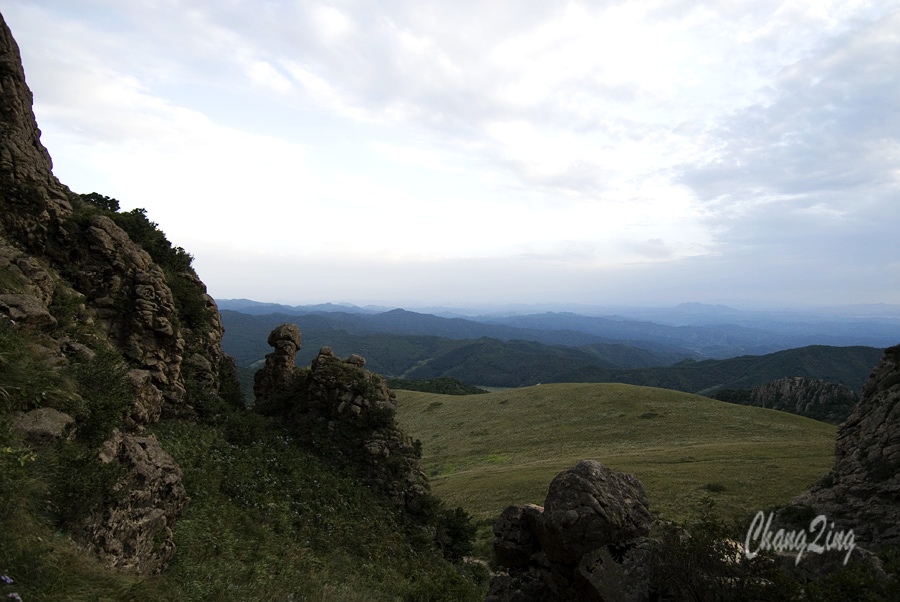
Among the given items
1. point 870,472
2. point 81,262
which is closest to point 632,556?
point 870,472

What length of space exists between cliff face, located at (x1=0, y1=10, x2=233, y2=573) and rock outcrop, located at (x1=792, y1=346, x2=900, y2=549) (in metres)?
26.0

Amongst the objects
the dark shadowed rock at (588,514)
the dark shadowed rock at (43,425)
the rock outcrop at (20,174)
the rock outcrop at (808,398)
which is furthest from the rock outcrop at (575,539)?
the rock outcrop at (808,398)

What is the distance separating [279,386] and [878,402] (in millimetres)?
35119

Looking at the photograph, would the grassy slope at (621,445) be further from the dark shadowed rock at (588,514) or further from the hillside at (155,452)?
the dark shadowed rock at (588,514)

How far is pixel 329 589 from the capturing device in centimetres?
1238

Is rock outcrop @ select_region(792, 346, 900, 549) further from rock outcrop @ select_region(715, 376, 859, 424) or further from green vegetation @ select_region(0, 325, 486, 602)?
rock outcrop @ select_region(715, 376, 859, 424)

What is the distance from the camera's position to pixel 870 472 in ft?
68.2

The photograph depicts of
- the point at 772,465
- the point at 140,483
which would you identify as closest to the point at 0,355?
the point at 140,483

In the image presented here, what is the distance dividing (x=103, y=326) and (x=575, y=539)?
1939 cm

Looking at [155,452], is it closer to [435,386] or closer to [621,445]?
[621,445]

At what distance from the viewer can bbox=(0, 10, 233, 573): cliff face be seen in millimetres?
9547

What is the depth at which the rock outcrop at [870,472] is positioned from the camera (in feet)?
60.9

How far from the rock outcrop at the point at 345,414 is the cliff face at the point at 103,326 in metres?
3.30

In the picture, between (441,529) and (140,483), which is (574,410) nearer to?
(441,529)
